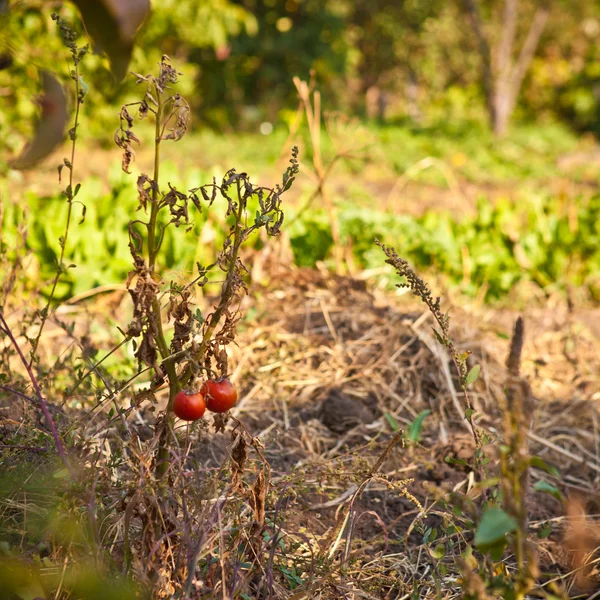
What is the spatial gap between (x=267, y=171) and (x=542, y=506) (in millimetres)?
A: 5804

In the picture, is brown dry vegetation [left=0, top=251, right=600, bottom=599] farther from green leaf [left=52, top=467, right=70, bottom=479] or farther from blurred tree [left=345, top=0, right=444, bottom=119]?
blurred tree [left=345, top=0, right=444, bottom=119]

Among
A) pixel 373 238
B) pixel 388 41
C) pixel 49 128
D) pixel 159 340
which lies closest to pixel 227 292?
pixel 159 340

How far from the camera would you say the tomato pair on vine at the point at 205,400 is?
1.14m

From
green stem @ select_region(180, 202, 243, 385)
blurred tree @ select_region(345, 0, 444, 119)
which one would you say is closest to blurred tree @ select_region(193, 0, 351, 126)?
blurred tree @ select_region(345, 0, 444, 119)

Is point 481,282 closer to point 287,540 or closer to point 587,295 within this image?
point 587,295

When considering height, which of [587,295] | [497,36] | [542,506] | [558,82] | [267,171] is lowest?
[542,506]

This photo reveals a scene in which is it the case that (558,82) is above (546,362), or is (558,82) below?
above

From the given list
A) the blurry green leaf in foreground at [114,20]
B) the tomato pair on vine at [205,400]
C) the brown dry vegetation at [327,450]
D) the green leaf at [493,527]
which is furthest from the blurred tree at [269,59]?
the blurry green leaf in foreground at [114,20]

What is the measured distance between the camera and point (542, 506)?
211 cm

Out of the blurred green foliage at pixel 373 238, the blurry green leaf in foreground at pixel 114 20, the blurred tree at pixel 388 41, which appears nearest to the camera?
the blurry green leaf in foreground at pixel 114 20

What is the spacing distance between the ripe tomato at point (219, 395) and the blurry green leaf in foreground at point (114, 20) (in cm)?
73

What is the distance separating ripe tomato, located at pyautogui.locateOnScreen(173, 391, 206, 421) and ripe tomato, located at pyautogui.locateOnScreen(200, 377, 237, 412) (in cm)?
4

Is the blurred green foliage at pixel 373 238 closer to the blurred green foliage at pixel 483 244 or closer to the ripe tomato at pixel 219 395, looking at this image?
the blurred green foliage at pixel 483 244

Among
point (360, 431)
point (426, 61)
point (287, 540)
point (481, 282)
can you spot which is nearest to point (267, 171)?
point (481, 282)
